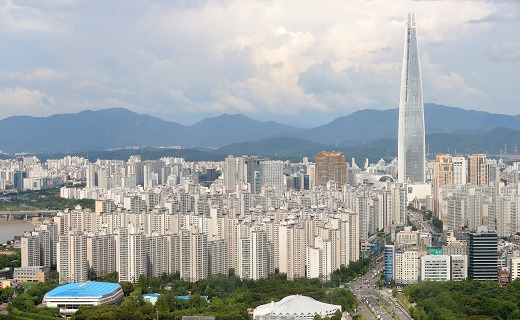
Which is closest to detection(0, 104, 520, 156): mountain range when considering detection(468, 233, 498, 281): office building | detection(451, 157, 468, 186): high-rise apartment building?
detection(451, 157, 468, 186): high-rise apartment building

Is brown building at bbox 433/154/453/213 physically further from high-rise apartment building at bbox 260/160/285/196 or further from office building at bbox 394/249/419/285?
office building at bbox 394/249/419/285

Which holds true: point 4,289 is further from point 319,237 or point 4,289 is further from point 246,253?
point 319,237

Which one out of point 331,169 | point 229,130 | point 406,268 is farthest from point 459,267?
point 229,130

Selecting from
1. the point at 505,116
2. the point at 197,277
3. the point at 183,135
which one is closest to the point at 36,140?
the point at 183,135

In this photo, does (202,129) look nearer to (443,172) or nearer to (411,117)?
(411,117)

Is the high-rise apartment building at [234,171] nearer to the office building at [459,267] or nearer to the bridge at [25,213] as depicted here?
the bridge at [25,213]

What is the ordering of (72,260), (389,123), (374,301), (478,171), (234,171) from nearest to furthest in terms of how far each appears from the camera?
(374,301) < (72,260) < (478,171) < (234,171) < (389,123)

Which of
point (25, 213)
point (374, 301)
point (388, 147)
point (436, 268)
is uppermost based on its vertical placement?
point (388, 147)
